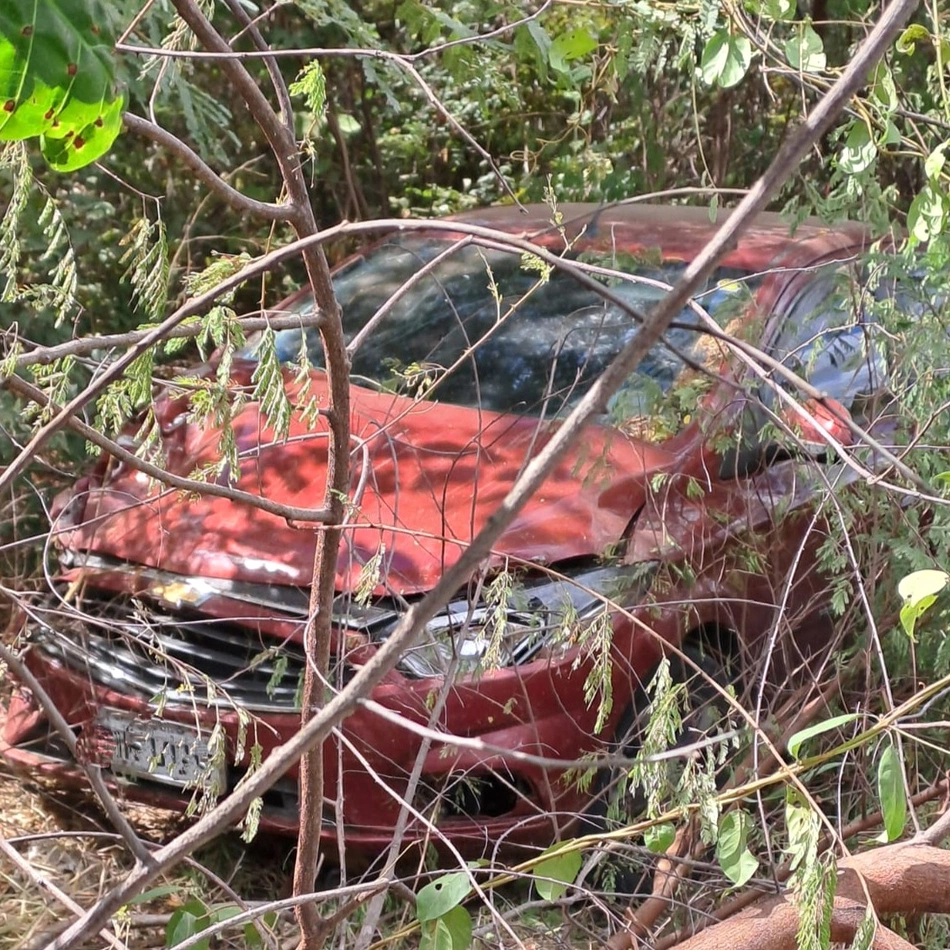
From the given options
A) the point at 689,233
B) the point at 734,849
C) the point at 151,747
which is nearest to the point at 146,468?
the point at 734,849

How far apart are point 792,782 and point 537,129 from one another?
605 centimetres

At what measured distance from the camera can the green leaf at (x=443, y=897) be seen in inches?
65.6

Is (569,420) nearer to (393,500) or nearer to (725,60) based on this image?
(725,60)

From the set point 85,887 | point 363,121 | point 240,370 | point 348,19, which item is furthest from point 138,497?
point 363,121

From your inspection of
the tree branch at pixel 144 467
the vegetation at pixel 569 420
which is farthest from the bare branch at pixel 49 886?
the tree branch at pixel 144 467

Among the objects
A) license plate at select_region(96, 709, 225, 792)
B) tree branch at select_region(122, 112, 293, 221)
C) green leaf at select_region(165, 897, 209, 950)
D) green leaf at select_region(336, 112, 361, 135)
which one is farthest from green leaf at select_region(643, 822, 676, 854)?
green leaf at select_region(336, 112, 361, 135)

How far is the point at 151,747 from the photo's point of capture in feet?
9.37

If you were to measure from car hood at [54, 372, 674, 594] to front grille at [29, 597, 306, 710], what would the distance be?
158 millimetres

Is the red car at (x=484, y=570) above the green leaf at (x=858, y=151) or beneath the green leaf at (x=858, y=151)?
beneath

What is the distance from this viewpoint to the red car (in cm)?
263

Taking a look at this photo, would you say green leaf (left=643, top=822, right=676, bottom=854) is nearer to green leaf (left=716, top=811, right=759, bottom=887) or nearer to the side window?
green leaf (left=716, top=811, right=759, bottom=887)

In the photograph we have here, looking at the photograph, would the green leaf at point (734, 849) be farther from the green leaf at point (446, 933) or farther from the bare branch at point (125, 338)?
the bare branch at point (125, 338)

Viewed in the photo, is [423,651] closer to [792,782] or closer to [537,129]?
[792,782]

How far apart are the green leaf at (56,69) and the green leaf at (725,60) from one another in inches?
59.9
